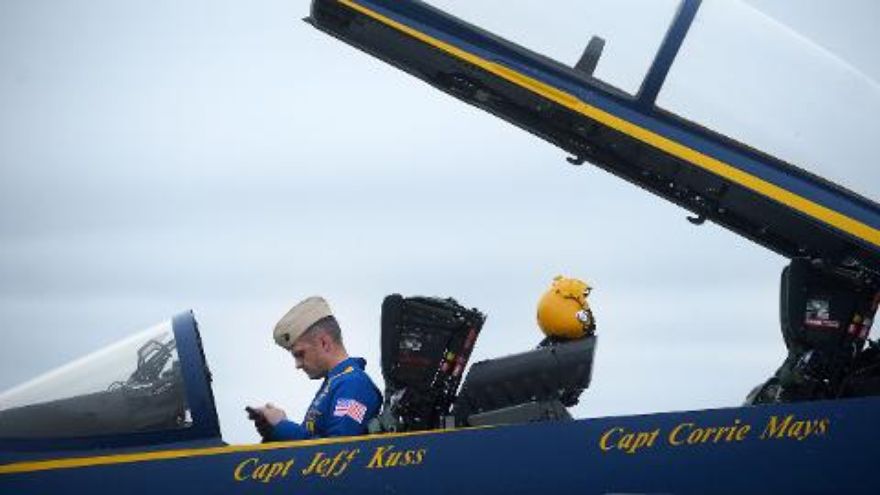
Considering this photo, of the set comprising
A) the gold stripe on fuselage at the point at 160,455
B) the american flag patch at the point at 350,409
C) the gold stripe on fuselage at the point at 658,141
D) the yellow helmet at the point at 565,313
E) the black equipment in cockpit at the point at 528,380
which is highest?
the gold stripe on fuselage at the point at 658,141

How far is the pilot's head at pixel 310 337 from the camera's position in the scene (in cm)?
565

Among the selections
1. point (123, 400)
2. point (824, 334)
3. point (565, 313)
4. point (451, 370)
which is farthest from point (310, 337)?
point (824, 334)

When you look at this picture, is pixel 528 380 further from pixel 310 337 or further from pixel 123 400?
pixel 123 400

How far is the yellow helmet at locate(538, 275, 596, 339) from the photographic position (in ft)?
18.9

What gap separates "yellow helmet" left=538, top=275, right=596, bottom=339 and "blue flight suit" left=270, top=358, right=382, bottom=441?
988mm

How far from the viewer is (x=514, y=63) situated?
565 centimetres

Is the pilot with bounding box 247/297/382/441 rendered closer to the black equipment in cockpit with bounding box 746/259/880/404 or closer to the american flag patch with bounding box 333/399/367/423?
the american flag patch with bounding box 333/399/367/423

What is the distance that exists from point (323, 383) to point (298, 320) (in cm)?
35

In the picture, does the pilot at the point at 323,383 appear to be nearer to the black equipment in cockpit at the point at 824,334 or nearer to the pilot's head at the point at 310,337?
the pilot's head at the point at 310,337

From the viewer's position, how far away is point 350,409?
17.3ft

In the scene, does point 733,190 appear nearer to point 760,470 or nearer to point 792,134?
point 792,134

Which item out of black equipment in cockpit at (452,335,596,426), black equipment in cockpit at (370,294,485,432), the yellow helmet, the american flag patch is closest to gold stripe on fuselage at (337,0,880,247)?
the yellow helmet

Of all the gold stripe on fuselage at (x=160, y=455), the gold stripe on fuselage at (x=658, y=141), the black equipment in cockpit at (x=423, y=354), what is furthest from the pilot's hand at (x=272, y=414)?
the gold stripe on fuselage at (x=658, y=141)

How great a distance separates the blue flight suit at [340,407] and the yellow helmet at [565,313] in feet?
3.24
